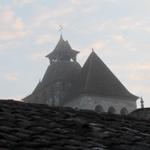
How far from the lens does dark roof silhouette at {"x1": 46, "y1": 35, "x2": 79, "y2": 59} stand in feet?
208

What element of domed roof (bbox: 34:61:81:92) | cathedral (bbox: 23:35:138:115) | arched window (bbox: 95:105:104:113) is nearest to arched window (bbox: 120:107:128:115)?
cathedral (bbox: 23:35:138:115)

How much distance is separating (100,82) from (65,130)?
162 ft

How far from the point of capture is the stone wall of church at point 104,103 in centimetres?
5500

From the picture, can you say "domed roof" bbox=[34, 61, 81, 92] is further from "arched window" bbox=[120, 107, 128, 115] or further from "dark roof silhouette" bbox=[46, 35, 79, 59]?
"arched window" bbox=[120, 107, 128, 115]

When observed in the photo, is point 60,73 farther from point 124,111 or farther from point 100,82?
point 124,111

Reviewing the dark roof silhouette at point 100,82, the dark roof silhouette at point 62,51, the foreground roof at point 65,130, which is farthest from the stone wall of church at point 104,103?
the foreground roof at point 65,130

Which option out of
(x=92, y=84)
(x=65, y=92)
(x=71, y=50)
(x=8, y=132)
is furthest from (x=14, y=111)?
(x=71, y=50)

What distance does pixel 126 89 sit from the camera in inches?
2206

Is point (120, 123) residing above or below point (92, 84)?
below

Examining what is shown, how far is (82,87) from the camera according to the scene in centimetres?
5541

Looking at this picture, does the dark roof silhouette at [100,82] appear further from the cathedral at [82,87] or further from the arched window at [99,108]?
the arched window at [99,108]

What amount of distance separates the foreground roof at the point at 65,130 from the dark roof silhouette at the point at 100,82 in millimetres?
47594

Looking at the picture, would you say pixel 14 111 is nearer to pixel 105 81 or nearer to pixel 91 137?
pixel 91 137

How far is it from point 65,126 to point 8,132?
855mm
